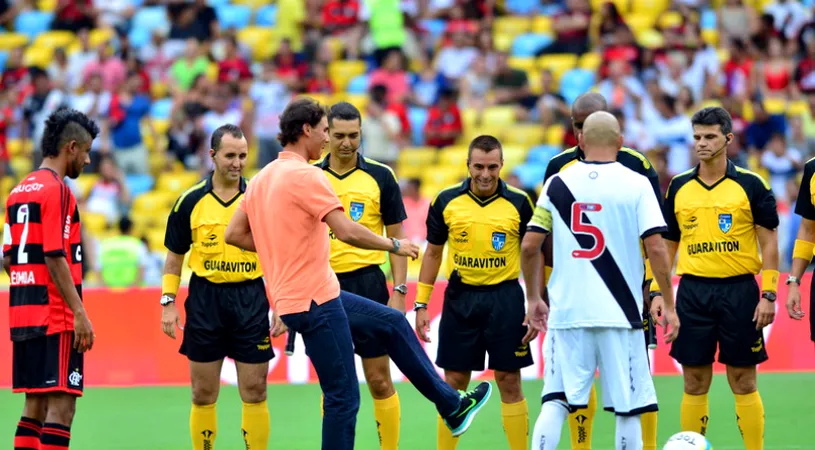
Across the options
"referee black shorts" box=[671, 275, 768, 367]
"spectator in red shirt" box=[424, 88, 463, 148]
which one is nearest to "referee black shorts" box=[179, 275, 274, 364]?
"referee black shorts" box=[671, 275, 768, 367]

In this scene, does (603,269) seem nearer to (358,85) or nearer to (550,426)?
(550,426)

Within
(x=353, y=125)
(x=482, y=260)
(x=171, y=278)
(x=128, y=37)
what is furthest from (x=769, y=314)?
(x=128, y=37)

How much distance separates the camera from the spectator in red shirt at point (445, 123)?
742 inches

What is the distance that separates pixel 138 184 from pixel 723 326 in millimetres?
11838

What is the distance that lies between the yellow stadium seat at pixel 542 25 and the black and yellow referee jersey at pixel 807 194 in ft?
38.3

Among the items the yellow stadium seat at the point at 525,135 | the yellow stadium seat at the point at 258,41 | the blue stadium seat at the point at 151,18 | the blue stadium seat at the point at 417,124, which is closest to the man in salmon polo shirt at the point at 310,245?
the yellow stadium seat at the point at 525,135

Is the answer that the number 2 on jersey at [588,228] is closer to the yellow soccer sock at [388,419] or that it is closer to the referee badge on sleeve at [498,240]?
the referee badge on sleeve at [498,240]

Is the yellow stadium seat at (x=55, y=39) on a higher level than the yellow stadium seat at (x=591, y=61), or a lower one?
higher

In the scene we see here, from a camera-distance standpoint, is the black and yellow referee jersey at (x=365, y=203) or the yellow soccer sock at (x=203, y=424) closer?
the yellow soccer sock at (x=203, y=424)

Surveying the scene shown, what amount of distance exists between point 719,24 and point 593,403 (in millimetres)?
11831

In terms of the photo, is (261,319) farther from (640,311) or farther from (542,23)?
(542,23)

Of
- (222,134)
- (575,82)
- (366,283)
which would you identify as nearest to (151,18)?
(575,82)

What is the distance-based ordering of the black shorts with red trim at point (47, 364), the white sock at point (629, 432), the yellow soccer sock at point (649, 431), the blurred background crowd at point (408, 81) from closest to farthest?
the white sock at point (629, 432)
the black shorts with red trim at point (47, 364)
the yellow soccer sock at point (649, 431)
the blurred background crowd at point (408, 81)

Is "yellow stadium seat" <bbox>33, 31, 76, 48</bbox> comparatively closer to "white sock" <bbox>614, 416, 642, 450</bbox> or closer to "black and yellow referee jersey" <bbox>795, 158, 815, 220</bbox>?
"black and yellow referee jersey" <bbox>795, 158, 815, 220</bbox>
